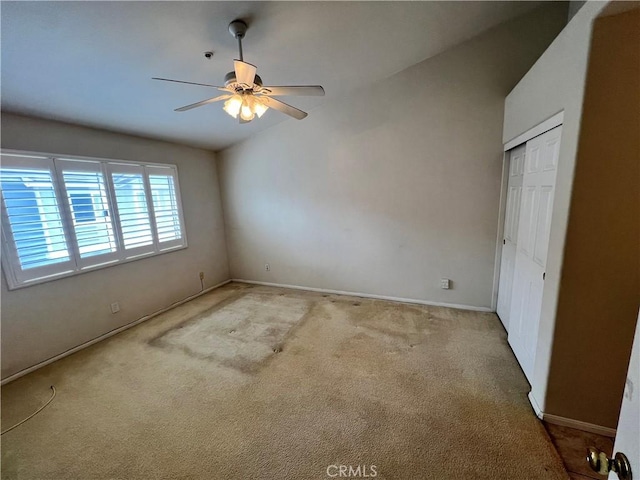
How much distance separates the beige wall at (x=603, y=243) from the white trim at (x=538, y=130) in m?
0.28

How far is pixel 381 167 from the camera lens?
3408 mm

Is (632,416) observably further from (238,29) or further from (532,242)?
(238,29)

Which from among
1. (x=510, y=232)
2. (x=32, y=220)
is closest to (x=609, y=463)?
(x=510, y=232)

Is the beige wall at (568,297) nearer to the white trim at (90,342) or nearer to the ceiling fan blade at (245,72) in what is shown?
the ceiling fan blade at (245,72)

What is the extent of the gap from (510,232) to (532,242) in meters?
0.72

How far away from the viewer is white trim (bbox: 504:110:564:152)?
66.1 inches

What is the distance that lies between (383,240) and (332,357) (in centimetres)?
171

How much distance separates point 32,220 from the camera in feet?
7.84

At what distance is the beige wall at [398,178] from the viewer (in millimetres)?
2875

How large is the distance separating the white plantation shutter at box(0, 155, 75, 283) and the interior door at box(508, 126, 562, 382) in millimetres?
4168

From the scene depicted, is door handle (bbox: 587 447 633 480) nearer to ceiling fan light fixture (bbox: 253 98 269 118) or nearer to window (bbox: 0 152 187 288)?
ceiling fan light fixture (bbox: 253 98 269 118)

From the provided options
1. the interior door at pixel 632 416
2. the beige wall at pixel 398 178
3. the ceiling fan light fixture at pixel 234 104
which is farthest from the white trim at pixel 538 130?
the ceiling fan light fixture at pixel 234 104

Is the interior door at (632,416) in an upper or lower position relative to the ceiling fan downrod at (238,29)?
lower

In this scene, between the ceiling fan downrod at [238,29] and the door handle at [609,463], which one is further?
the ceiling fan downrod at [238,29]
